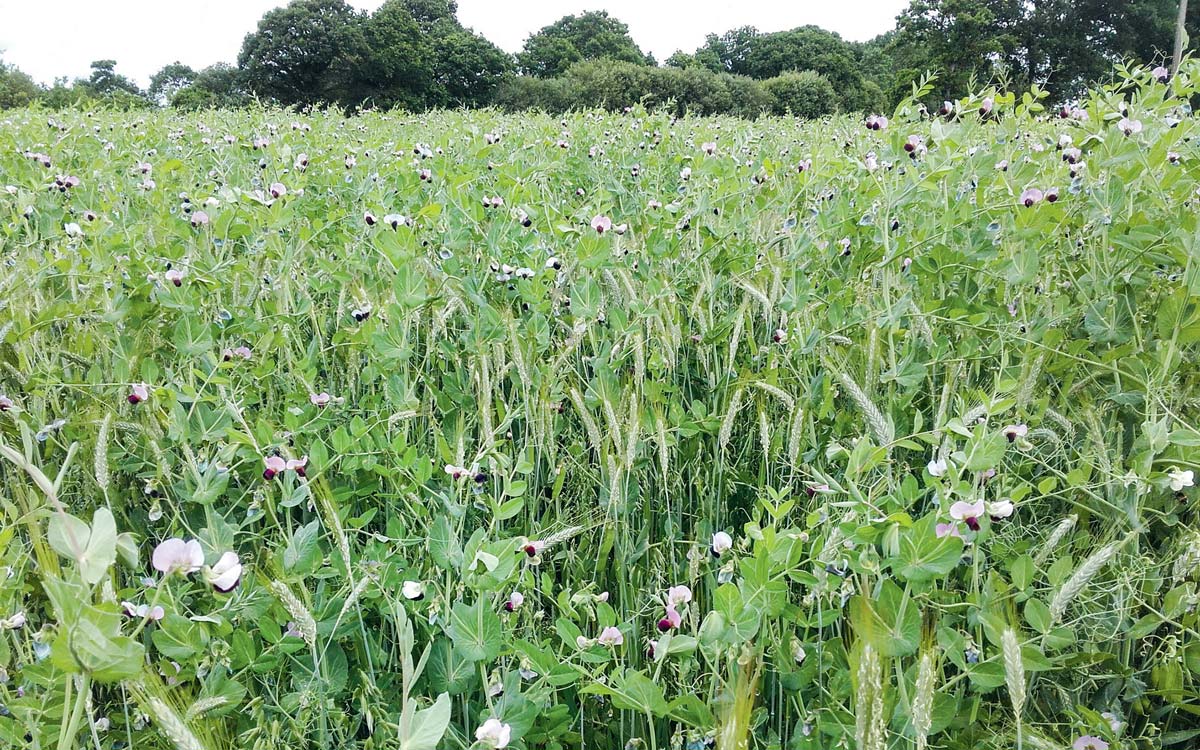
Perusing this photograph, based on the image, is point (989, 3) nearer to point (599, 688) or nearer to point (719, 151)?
point (719, 151)

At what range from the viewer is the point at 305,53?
34562 mm

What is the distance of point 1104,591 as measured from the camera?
1.00 m

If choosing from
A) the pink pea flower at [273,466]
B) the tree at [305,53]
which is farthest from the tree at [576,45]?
the pink pea flower at [273,466]

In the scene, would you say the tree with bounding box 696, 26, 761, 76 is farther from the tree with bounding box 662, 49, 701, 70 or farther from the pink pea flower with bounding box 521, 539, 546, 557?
the pink pea flower with bounding box 521, 539, 546, 557

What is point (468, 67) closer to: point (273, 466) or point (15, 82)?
point (15, 82)

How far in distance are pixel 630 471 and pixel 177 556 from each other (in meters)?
0.65

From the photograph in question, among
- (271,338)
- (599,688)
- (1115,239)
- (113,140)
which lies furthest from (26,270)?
(113,140)

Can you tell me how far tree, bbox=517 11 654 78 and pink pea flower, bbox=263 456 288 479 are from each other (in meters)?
43.6

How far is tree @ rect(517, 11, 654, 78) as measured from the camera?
4562 centimetres

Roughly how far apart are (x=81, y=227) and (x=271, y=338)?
43.2 inches

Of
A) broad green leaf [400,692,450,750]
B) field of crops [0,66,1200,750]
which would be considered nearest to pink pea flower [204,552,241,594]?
field of crops [0,66,1200,750]

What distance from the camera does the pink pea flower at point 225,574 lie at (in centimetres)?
83

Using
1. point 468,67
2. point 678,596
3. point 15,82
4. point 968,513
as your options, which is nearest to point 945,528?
point 968,513

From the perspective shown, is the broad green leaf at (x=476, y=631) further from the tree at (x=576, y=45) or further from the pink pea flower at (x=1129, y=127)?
the tree at (x=576, y=45)
